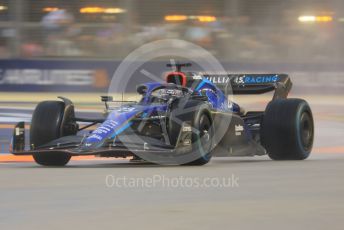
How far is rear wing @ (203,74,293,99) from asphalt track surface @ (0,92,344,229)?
173cm

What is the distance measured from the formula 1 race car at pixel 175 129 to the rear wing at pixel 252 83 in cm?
49

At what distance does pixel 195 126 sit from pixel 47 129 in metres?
1.77

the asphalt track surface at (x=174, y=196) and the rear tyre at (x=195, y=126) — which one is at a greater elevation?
the rear tyre at (x=195, y=126)

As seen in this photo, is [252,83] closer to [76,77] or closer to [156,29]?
[76,77]

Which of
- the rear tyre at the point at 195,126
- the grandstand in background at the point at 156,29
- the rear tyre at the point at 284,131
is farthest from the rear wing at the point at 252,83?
the grandstand in background at the point at 156,29

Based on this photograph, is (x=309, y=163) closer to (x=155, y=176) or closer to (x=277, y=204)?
(x=155, y=176)

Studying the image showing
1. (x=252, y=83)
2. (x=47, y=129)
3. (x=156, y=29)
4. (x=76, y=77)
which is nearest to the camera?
(x=47, y=129)

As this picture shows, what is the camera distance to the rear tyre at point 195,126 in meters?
8.71

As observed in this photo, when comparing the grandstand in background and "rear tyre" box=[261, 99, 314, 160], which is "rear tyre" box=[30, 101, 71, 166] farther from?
the grandstand in background

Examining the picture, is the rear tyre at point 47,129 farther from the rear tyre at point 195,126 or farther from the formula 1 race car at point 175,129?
the rear tyre at point 195,126

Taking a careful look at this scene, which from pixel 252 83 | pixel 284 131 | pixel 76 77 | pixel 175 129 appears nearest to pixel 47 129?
pixel 175 129

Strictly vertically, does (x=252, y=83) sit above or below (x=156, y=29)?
below

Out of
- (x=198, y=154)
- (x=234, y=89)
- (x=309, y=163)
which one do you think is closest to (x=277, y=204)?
(x=198, y=154)

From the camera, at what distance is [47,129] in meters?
9.11
